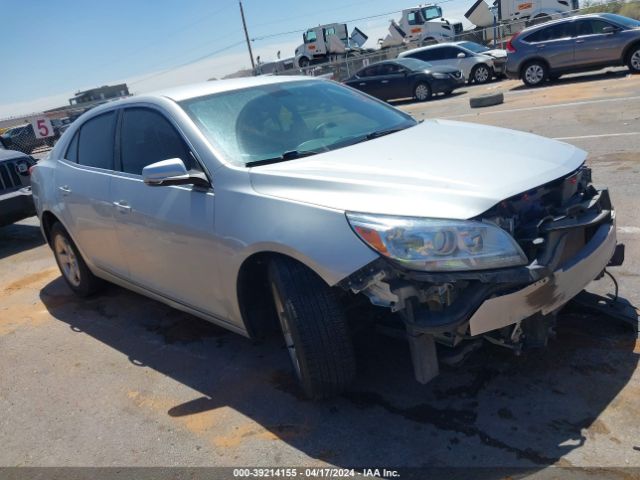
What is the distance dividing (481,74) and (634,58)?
6453 millimetres

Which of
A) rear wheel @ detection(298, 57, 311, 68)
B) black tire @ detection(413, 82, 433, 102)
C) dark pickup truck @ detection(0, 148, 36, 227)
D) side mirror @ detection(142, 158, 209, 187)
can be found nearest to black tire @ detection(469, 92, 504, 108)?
black tire @ detection(413, 82, 433, 102)

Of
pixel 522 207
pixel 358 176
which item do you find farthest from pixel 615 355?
pixel 358 176

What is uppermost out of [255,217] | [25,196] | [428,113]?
[255,217]

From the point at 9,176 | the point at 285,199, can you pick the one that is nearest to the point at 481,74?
the point at 9,176

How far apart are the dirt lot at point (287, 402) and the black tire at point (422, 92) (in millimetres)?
14959

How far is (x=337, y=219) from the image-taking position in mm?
2754

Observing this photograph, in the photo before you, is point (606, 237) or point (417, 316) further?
point (606, 237)

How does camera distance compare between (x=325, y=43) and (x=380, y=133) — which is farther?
(x=325, y=43)

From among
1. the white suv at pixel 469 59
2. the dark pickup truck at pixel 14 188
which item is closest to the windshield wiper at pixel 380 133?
the dark pickup truck at pixel 14 188

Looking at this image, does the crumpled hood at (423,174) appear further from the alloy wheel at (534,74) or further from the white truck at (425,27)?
the white truck at (425,27)

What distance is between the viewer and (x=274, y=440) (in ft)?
9.95

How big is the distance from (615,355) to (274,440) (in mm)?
1881

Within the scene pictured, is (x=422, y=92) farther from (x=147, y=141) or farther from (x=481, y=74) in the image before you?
(x=147, y=141)

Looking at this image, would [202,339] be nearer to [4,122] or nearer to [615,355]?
[615,355]
